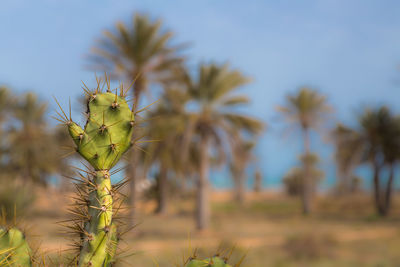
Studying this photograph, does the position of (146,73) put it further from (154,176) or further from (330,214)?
(330,214)

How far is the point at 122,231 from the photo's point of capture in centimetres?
209

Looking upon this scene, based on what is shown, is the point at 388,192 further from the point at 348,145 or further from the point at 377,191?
the point at 348,145

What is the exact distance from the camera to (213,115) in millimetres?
19172

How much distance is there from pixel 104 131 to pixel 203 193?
58.6 ft

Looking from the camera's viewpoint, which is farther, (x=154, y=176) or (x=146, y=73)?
(x=154, y=176)

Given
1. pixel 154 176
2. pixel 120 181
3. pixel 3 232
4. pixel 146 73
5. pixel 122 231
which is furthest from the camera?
pixel 154 176

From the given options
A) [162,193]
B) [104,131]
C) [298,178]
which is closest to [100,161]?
[104,131]

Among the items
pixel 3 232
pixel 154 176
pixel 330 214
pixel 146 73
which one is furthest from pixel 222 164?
pixel 3 232

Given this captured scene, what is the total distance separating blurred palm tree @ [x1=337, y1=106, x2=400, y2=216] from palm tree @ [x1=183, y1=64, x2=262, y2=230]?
38.0 ft

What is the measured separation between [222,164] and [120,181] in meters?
17.4

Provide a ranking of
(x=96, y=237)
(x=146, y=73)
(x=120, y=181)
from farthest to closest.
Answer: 1. (x=146, y=73)
2. (x=120, y=181)
3. (x=96, y=237)

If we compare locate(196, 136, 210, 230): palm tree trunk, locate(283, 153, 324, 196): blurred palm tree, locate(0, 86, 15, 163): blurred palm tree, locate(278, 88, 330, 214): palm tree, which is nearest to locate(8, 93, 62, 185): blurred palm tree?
locate(0, 86, 15, 163): blurred palm tree

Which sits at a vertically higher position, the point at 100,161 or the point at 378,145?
the point at 378,145

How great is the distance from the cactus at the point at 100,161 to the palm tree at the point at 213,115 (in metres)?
16.8
